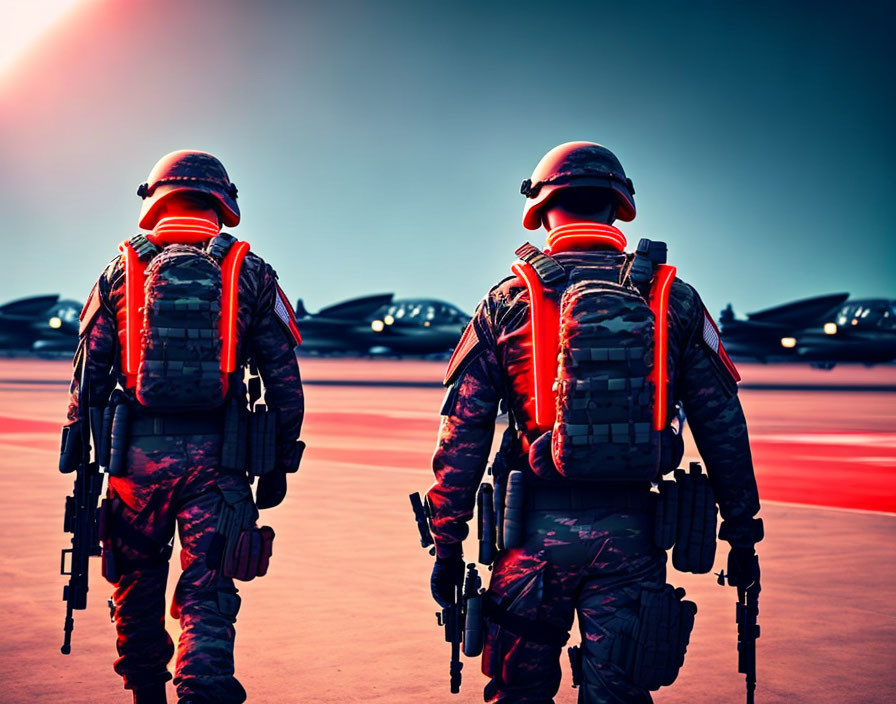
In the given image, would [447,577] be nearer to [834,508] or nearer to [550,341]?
[550,341]

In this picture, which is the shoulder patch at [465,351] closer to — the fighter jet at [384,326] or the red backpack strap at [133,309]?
the red backpack strap at [133,309]

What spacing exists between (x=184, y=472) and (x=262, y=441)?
328 mm

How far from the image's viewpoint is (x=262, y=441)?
15.0 feet

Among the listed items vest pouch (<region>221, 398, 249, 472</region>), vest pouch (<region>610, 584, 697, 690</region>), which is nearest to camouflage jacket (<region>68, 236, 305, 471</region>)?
vest pouch (<region>221, 398, 249, 472</region>)

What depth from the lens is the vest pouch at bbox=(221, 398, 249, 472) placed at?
446cm

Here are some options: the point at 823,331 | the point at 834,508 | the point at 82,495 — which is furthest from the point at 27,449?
the point at 823,331

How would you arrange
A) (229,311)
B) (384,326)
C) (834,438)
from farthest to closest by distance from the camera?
(384,326) → (834,438) → (229,311)

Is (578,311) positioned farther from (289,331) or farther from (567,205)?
(289,331)

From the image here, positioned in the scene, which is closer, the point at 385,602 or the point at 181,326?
the point at 181,326

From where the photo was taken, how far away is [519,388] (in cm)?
372

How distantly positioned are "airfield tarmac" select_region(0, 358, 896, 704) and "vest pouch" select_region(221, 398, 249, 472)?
1.19 metres

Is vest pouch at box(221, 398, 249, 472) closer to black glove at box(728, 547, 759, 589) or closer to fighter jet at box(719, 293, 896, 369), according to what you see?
black glove at box(728, 547, 759, 589)

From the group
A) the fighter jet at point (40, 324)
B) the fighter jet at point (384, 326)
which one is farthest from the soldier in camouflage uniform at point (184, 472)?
the fighter jet at point (40, 324)

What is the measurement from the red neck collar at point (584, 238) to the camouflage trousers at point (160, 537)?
1587 millimetres
